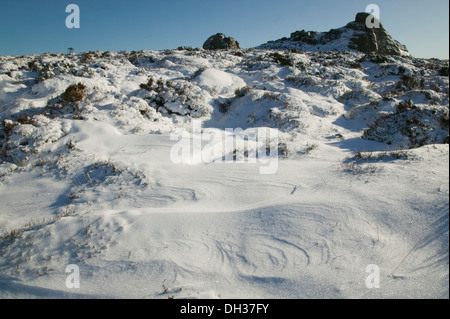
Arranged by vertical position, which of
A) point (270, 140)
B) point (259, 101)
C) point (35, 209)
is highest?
point (259, 101)

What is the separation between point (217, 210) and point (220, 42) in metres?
36.8

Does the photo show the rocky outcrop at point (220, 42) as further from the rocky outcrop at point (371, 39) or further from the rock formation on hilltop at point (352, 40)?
the rocky outcrop at point (371, 39)

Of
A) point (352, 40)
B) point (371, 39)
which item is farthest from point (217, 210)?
point (371, 39)

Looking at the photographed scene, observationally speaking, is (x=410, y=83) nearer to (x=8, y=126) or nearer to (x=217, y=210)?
(x=217, y=210)

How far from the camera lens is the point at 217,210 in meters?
3.65

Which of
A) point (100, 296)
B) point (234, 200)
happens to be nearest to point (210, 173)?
point (234, 200)

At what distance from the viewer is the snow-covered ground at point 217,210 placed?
254 cm

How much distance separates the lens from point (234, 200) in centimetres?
388

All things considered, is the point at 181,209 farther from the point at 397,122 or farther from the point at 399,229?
the point at 397,122

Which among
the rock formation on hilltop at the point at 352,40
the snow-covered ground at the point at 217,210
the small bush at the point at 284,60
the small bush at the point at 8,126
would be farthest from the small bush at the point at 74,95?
the rock formation on hilltop at the point at 352,40

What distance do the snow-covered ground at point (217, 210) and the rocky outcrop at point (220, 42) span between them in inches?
1217

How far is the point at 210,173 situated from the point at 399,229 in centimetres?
323

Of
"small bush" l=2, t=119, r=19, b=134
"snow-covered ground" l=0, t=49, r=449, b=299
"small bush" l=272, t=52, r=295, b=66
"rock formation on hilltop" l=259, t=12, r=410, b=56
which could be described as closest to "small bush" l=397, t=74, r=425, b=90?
"snow-covered ground" l=0, t=49, r=449, b=299

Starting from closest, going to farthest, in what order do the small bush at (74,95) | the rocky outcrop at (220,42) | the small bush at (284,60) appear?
the small bush at (74,95) → the small bush at (284,60) → the rocky outcrop at (220,42)
